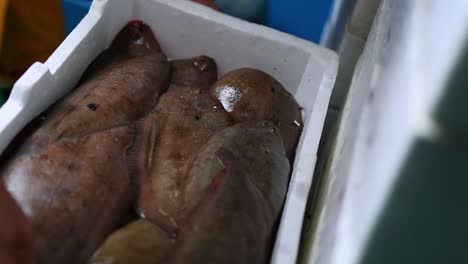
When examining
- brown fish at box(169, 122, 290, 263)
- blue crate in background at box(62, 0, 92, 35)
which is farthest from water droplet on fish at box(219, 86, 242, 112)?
blue crate in background at box(62, 0, 92, 35)

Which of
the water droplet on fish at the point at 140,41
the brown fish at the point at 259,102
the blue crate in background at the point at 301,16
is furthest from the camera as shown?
the blue crate in background at the point at 301,16

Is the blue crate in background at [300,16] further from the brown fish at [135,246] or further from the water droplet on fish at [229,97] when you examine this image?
the brown fish at [135,246]

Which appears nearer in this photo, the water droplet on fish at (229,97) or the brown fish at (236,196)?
the brown fish at (236,196)

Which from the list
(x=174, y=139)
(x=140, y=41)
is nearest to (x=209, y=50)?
(x=140, y=41)

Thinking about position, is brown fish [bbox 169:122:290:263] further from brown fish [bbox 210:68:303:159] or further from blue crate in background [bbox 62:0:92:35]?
blue crate in background [bbox 62:0:92:35]

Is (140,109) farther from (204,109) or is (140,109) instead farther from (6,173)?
(6,173)

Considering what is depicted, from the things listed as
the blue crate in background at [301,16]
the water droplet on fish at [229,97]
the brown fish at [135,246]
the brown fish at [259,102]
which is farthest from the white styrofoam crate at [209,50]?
the blue crate in background at [301,16]

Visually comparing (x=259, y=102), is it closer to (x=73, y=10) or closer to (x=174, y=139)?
(x=174, y=139)
